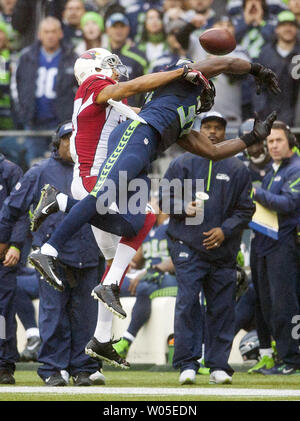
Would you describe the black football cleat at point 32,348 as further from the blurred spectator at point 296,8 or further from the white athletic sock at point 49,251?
the blurred spectator at point 296,8

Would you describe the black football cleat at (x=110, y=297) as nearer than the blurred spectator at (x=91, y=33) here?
Yes

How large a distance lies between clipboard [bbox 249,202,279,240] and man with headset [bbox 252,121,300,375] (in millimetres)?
46

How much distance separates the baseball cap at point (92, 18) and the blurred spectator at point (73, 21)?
3.8 inches

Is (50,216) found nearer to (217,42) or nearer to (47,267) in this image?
(47,267)

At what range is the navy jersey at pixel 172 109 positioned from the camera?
7.03 m

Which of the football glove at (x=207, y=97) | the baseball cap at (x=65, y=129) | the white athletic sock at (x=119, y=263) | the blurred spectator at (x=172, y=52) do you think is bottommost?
the white athletic sock at (x=119, y=263)

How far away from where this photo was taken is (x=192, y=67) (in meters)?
7.08

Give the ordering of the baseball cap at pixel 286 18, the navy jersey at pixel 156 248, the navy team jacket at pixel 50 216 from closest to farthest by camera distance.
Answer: the navy team jacket at pixel 50 216, the navy jersey at pixel 156 248, the baseball cap at pixel 286 18

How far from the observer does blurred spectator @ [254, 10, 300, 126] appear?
461 inches

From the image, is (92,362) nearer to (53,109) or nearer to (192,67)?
(192,67)

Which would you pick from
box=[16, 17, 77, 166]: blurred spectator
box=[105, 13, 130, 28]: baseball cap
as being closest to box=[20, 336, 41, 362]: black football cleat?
box=[16, 17, 77, 166]: blurred spectator

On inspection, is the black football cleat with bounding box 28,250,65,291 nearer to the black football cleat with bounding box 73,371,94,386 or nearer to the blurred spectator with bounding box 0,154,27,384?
the black football cleat with bounding box 73,371,94,386

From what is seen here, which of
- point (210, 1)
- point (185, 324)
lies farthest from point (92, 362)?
point (210, 1)

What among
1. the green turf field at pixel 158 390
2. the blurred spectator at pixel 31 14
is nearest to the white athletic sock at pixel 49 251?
the green turf field at pixel 158 390
